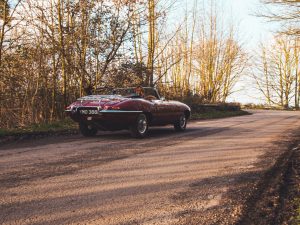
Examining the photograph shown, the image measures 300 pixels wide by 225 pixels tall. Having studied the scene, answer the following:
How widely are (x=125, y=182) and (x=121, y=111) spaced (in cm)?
408

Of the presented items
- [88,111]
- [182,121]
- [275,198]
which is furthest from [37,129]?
[275,198]

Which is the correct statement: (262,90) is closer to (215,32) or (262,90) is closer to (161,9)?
(215,32)

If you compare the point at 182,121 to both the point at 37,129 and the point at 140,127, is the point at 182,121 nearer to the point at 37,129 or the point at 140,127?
the point at 140,127

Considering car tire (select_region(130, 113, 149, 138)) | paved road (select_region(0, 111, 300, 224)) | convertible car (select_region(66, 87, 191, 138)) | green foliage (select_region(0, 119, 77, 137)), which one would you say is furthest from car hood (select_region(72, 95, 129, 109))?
green foliage (select_region(0, 119, 77, 137))

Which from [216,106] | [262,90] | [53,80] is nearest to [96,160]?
[53,80]

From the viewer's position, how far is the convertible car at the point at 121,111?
26.8 feet

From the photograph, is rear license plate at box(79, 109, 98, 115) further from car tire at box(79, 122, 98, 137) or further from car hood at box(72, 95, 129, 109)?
car tire at box(79, 122, 98, 137)

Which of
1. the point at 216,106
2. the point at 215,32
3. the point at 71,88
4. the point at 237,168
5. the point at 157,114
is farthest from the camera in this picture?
the point at 215,32

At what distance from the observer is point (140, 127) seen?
8836mm

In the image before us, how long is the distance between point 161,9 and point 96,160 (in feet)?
37.1

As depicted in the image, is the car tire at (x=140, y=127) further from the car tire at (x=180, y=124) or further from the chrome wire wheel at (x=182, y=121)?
the chrome wire wheel at (x=182, y=121)

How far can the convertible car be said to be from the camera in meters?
8.17

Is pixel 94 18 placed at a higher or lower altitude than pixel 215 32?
lower

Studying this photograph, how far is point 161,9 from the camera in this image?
1533cm
